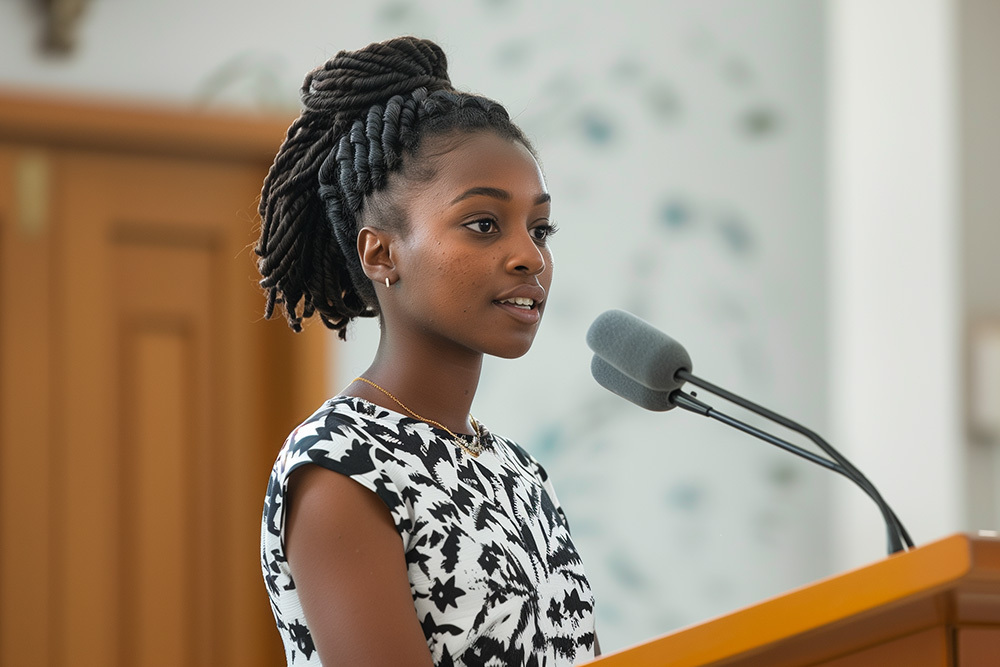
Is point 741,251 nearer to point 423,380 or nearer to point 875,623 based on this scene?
point 423,380

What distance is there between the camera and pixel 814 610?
2.39 ft

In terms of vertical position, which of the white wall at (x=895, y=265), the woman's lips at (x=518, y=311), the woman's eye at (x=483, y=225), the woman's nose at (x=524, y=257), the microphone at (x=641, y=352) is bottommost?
the microphone at (x=641, y=352)

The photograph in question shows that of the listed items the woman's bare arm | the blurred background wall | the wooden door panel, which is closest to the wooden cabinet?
the wooden door panel

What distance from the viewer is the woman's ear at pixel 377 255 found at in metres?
1.32

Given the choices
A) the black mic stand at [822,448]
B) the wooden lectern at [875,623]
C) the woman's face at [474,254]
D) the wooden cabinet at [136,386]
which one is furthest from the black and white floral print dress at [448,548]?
the wooden cabinet at [136,386]

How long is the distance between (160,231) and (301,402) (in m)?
0.58

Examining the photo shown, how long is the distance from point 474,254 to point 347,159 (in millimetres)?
233

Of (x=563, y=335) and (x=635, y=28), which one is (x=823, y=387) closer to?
(x=563, y=335)

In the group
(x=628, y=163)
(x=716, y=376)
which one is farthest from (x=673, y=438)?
(x=628, y=163)

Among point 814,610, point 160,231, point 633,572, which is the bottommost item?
point 814,610

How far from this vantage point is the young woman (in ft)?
3.65

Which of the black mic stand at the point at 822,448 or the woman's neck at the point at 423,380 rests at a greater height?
the woman's neck at the point at 423,380

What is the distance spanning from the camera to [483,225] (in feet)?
4.18

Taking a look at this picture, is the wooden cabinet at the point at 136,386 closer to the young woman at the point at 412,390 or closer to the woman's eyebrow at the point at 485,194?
the young woman at the point at 412,390
